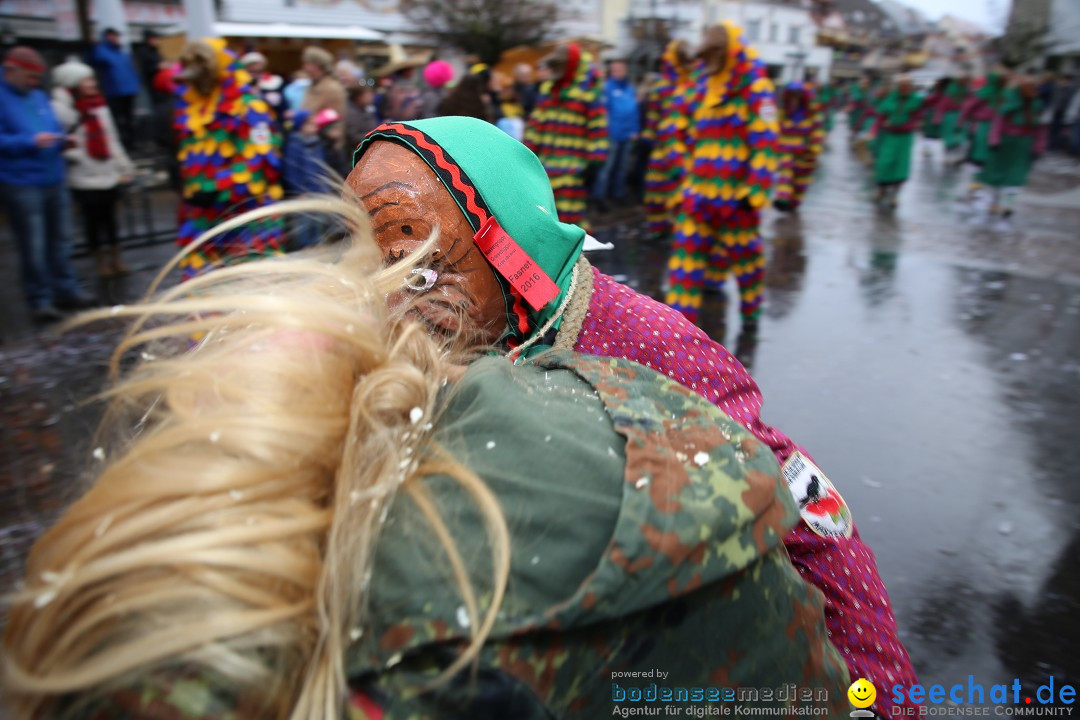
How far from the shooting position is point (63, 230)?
5.90 metres

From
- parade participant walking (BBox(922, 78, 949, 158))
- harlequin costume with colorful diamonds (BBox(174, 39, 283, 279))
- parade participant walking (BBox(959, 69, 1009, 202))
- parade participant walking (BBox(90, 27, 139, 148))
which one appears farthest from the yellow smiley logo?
parade participant walking (BBox(959, 69, 1009, 202))

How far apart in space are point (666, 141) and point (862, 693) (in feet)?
26.6

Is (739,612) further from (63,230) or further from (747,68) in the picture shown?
(63,230)

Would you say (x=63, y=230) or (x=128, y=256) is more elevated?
(x=63, y=230)

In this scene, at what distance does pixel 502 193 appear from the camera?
4.67ft

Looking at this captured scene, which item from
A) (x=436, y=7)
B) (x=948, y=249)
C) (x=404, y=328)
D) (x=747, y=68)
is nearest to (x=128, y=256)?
(x=747, y=68)

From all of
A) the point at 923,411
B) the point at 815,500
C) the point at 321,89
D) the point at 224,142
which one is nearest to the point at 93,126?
the point at 321,89

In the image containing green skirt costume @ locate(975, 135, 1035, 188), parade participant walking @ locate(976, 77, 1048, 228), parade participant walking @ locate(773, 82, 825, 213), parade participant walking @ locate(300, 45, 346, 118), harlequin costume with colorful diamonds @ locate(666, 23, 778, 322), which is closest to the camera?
harlequin costume with colorful diamonds @ locate(666, 23, 778, 322)

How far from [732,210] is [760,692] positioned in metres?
4.57

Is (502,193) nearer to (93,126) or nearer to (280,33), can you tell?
(93,126)

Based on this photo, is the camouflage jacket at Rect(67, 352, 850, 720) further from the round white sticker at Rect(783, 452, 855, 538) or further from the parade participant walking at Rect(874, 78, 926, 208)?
the parade participant walking at Rect(874, 78, 926, 208)

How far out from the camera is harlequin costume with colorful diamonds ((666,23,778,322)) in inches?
186

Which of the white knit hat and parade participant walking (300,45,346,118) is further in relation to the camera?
the white knit hat

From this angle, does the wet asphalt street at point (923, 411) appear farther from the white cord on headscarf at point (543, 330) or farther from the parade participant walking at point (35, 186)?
the white cord on headscarf at point (543, 330)
